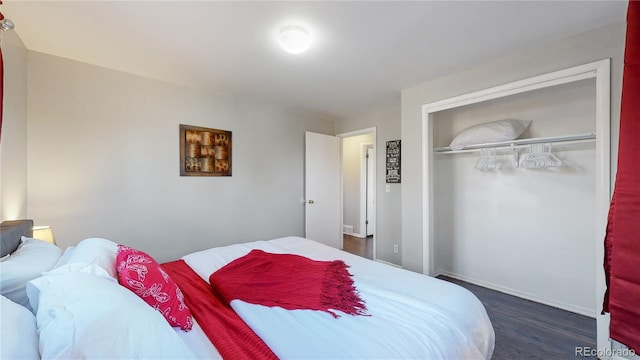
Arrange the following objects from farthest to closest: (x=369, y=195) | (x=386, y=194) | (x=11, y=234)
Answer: (x=369, y=195) < (x=386, y=194) < (x=11, y=234)

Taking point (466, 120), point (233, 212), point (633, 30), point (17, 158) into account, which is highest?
point (466, 120)

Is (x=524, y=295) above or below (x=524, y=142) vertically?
below

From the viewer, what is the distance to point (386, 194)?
388 cm

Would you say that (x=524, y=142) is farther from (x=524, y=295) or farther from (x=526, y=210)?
(x=524, y=295)

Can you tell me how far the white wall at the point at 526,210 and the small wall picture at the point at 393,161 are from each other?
50cm

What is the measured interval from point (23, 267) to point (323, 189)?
3507 mm

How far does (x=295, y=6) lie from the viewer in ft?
5.50

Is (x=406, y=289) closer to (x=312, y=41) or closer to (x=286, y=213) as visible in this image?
(x=312, y=41)

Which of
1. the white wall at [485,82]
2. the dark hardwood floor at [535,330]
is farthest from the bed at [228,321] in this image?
the white wall at [485,82]

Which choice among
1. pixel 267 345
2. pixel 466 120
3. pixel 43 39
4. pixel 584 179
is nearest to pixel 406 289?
pixel 267 345

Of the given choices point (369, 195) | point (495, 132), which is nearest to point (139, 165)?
point (495, 132)

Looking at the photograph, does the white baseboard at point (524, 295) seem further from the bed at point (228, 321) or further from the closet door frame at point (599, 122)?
the bed at point (228, 321)

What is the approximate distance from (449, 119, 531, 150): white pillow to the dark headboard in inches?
144

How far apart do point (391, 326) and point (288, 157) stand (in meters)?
→ 3.16
